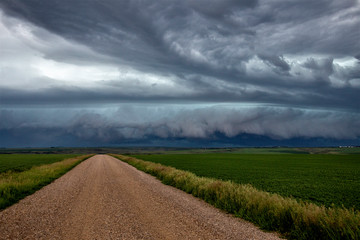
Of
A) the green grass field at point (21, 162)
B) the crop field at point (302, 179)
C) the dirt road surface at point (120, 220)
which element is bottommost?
the crop field at point (302, 179)

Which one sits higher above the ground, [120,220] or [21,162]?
[120,220]

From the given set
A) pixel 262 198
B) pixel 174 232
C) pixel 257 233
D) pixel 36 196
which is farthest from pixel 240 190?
pixel 36 196

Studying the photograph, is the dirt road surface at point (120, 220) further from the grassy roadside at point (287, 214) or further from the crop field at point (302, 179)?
the crop field at point (302, 179)

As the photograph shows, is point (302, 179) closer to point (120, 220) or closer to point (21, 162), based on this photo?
point (120, 220)

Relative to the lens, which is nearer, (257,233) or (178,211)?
(257,233)

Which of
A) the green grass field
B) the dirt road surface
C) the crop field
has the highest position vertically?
the dirt road surface

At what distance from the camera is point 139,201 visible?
1416 centimetres

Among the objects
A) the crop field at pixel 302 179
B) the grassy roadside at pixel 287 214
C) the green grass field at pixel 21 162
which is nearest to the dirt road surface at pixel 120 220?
the grassy roadside at pixel 287 214

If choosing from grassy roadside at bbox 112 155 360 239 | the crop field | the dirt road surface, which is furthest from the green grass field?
grassy roadside at bbox 112 155 360 239

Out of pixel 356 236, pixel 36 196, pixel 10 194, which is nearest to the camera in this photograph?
pixel 356 236

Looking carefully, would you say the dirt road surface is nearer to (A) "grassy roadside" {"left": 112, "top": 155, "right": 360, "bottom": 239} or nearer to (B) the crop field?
(A) "grassy roadside" {"left": 112, "top": 155, "right": 360, "bottom": 239}

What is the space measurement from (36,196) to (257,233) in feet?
46.6

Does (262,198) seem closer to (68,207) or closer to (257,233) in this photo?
(257,233)

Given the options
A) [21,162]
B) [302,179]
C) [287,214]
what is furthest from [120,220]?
[21,162]
